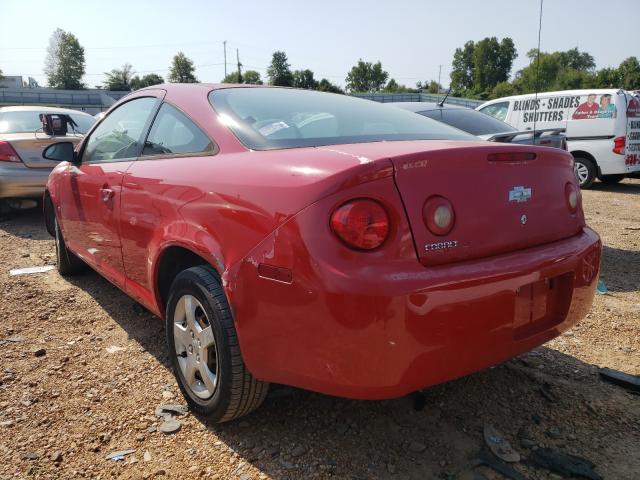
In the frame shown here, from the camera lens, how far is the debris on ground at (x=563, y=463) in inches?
75.7

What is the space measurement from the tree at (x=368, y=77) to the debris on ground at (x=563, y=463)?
112 meters

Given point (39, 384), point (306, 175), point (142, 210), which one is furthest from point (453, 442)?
point (39, 384)

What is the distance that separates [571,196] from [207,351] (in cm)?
170

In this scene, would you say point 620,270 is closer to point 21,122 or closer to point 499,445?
point 499,445

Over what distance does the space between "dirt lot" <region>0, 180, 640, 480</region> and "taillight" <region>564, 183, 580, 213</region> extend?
37.1 inches

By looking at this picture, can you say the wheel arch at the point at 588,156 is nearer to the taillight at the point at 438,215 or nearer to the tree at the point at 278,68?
the taillight at the point at 438,215

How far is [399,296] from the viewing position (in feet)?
5.24

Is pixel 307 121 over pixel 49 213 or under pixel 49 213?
over

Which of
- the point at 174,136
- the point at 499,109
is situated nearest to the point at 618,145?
the point at 499,109

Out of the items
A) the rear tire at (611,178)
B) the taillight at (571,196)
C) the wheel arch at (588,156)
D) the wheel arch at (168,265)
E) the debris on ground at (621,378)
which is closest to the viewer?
the taillight at (571,196)

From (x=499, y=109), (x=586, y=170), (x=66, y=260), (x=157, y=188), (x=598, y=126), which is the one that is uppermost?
(x=499, y=109)

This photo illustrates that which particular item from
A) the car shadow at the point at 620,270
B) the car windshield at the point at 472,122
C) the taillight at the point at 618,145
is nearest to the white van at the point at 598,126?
the taillight at the point at 618,145

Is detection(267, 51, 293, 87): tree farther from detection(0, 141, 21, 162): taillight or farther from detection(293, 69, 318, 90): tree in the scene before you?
detection(0, 141, 21, 162): taillight

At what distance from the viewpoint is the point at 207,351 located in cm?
221
